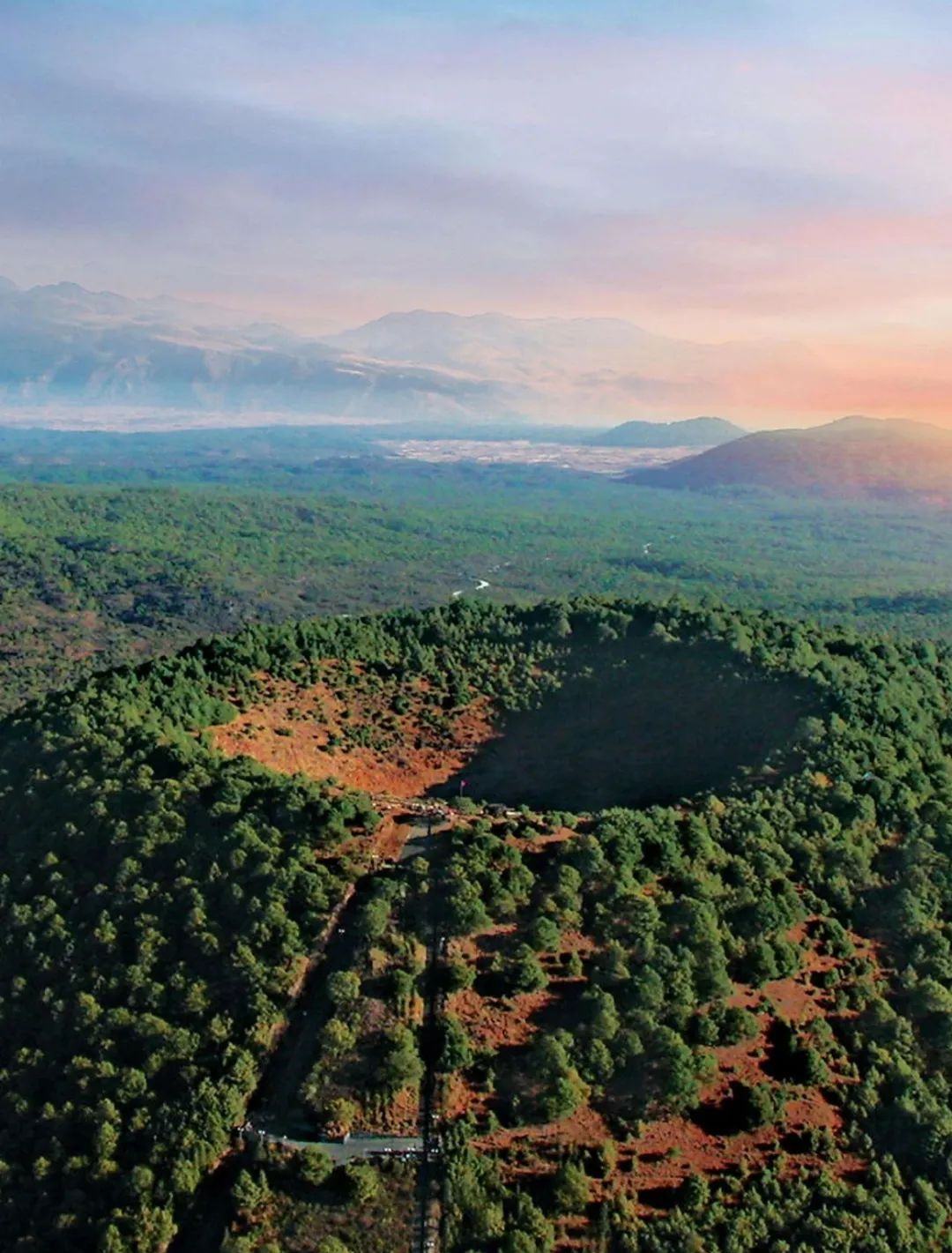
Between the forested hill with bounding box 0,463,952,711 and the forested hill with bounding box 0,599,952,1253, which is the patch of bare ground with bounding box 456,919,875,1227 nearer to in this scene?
the forested hill with bounding box 0,599,952,1253

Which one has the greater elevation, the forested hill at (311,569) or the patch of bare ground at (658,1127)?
the forested hill at (311,569)

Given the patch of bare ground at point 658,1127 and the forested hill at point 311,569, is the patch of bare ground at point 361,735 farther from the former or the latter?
the forested hill at point 311,569

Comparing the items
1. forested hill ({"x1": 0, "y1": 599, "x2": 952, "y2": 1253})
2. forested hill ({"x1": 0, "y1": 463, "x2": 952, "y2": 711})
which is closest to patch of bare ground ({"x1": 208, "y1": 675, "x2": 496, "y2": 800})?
forested hill ({"x1": 0, "y1": 599, "x2": 952, "y2": 1253})

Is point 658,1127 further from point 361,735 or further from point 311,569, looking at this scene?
point 311,569

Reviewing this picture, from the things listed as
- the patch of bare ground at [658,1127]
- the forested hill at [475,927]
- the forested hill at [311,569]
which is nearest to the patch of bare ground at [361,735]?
the forested hill at [475,927]

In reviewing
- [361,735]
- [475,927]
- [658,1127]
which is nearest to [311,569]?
[361,735]

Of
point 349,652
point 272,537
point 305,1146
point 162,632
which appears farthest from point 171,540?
point 305,1146

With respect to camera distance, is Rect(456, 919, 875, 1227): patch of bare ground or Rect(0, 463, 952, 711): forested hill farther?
Rect(0, 463, 952, 711): forested hill
